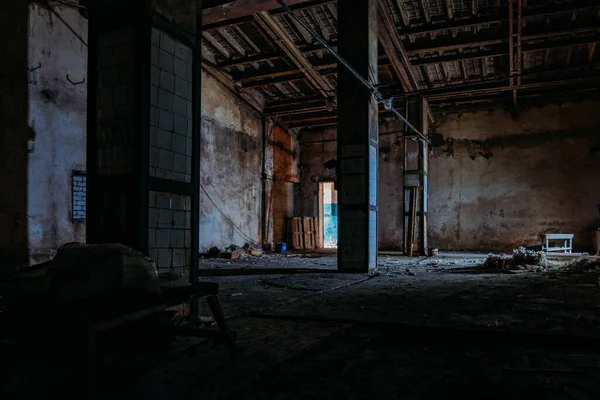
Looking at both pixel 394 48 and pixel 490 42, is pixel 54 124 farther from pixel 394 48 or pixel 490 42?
pixel 490 42

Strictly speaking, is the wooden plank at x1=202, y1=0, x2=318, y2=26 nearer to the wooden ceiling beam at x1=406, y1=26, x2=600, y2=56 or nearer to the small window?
the wooden ceiling beam at x1=406, y1=26, x2=600, y2=56

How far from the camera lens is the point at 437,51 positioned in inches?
432

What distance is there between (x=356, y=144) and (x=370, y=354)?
5605mm

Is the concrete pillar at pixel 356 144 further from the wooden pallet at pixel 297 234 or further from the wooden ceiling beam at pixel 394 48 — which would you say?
the wooden pallet at pixel 297 234

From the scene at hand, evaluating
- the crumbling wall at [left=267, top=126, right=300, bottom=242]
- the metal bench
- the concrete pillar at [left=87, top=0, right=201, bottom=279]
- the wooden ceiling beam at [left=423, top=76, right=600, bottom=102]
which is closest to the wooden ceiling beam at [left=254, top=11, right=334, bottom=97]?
the wooden ceiling beam at [left=423, top=76, right=600, bottom=102]

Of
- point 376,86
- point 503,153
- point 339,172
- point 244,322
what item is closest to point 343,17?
point 376,86

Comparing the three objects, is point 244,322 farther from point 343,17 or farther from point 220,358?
point 343,17

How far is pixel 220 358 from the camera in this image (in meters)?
2.71

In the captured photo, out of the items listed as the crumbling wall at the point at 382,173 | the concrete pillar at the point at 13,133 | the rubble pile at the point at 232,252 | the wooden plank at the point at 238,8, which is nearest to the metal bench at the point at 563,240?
the crumbling wall at the point at 382,173

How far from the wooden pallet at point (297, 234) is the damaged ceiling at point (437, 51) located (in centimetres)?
378

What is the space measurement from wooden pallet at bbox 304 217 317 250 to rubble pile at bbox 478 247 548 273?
7923 millimetres

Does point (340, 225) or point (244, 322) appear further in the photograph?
point (340, 225)

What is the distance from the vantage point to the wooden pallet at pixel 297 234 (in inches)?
613

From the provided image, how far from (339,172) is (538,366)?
Answer: 5.87 m
